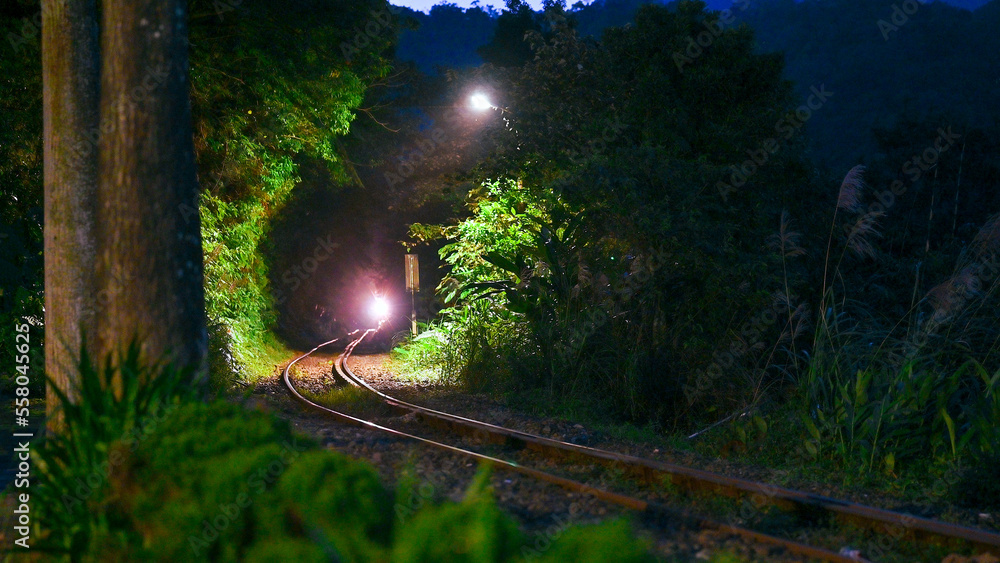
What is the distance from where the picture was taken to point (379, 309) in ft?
143

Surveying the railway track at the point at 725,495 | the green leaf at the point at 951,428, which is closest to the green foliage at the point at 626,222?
the green leaf at the point at 951,428

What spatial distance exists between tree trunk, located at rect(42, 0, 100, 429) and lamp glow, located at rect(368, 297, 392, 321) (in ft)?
119

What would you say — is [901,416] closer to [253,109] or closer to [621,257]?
[621,257]

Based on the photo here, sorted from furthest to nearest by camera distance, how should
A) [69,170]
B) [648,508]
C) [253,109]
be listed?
[253,109] < [69,170] < [648,508]

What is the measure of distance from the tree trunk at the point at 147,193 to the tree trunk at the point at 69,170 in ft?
1.56

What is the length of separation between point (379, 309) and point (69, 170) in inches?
1483

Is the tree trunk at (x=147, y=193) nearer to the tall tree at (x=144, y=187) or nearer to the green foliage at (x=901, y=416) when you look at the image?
the tall tree at (x=144, y=187)

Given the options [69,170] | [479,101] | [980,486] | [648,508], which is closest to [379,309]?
[479,101]

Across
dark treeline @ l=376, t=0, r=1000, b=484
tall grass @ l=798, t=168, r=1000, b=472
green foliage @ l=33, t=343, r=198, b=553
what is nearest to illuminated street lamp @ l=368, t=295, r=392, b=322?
dark treeline @ l=376, t=0, r=1000, b=484

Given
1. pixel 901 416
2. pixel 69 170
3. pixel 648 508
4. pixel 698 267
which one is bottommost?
pixel 648 508

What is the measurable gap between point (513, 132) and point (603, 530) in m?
15.2

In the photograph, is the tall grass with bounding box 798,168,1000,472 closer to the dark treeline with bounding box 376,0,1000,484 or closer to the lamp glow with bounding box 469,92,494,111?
the dark treeline with bounding box 376,0,1000,484

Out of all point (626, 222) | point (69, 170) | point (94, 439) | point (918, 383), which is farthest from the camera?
point (626, 222)

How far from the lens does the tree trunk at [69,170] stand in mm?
5969
